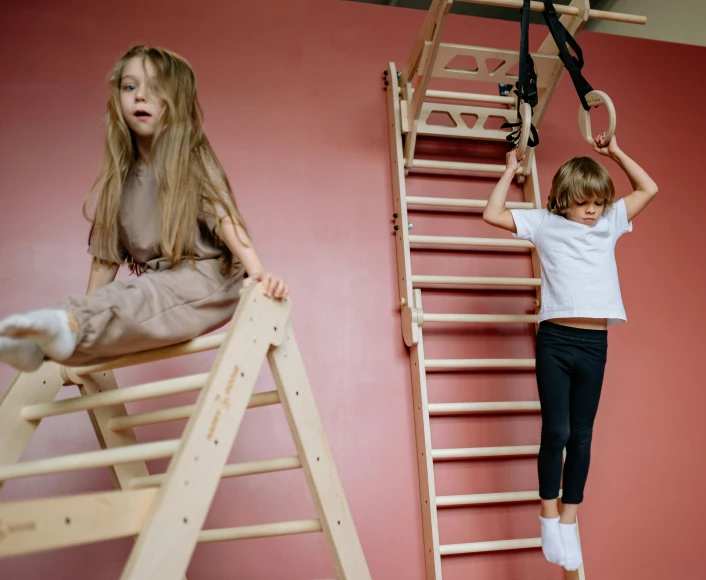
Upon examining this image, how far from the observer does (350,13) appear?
8.07 feet

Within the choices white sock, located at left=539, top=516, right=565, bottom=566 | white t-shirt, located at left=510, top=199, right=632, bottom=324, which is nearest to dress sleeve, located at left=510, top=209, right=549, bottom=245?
white t-shirt, located at left=510, top=199, right=632, bottom=324

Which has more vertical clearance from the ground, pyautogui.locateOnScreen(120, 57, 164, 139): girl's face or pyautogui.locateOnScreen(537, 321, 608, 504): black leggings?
pyautogui.locateOnScreen(120, 57, 164, 139): girl's face

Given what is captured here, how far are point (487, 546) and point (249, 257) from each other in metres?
1.22

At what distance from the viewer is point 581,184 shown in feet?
5.90

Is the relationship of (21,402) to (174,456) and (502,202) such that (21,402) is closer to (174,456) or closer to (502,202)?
(174,456)

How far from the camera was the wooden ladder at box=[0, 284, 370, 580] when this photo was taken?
3.09 feet

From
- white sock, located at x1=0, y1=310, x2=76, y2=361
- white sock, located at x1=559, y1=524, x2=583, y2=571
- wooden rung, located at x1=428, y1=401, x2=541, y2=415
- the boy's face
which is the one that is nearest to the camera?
white sock, located at x1=0, y1=310, x2=76, y2=361

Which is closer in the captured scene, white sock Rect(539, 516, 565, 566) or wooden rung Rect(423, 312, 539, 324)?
white sock Rect(539, 516, 565, 566)

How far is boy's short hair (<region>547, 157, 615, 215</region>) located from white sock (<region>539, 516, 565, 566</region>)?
84cm

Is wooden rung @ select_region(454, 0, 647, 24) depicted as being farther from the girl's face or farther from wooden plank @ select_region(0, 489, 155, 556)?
wooden plank @ select_region(0, 489, 155, 556)

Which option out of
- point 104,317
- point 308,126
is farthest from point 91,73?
point 104,317

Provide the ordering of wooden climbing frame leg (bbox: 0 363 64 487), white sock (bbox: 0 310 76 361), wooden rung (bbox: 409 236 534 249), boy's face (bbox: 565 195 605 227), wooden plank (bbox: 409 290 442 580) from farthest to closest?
wooden rung (bbox: 409 236 534 249) < wooden plank (bbox: 409 290 442 580) < boy's face (bbox: 565 195 605 227) < wooden climbing frame leg (bbox: 0 363 64 487) < white sock (bbox: 0 310 76 361)

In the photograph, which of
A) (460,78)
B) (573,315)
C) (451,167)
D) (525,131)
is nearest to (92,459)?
(573,315)

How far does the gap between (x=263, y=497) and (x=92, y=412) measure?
675 millimetres
